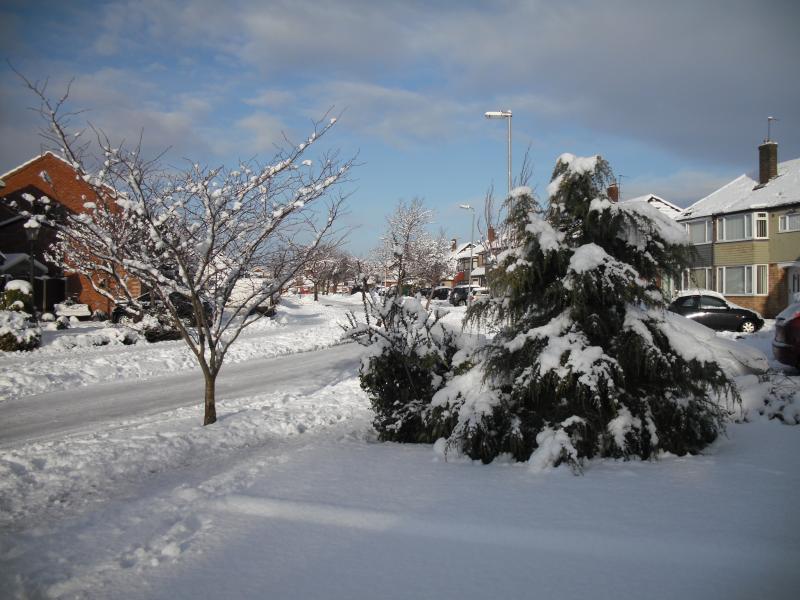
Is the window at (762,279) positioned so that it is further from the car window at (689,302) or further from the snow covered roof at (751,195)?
the car window at (689,302)

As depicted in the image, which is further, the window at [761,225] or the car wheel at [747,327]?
the window at [761,225]

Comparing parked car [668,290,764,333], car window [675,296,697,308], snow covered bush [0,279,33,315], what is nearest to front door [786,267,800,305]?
parked car [668,290,764,333]

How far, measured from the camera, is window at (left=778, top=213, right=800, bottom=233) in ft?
92.6

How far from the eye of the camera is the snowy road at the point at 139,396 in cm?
859

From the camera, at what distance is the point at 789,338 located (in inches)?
439

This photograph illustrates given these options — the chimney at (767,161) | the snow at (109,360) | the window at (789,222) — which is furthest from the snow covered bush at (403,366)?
the chimney at (767,161)

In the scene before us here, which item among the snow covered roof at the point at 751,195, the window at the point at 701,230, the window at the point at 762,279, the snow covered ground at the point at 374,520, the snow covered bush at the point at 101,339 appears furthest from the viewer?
the window at the point at 701,230

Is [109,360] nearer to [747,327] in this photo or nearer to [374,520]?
[374,520]

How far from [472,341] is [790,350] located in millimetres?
7675

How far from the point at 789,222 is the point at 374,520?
3190 cm

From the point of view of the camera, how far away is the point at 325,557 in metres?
3.63

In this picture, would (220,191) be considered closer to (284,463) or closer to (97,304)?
(284,463)

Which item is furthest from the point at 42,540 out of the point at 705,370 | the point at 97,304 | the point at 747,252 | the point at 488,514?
the point at 747,252

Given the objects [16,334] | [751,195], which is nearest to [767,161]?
[751,195]
